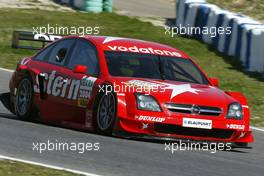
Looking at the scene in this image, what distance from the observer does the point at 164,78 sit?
11180 millimetres

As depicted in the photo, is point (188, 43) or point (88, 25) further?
point (88, 25)

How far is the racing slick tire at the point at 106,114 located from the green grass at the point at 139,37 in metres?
4.81

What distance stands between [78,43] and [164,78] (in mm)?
1406

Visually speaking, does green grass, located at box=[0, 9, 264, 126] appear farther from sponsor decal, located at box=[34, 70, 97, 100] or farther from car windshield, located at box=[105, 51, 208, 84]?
sponsor decal, located at box=[34, 70, 97, 100]

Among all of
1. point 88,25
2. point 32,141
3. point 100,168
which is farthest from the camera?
point 88,25

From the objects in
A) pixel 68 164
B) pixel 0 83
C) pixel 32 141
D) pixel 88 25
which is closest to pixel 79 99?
pixel 32 141

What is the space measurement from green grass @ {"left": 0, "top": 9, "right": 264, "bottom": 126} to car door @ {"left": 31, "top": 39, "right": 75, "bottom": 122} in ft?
13.5

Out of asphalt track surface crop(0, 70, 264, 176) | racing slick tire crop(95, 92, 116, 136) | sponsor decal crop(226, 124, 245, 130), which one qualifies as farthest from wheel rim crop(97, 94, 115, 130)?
sponsor decal crop(226, 124, 245, 130)

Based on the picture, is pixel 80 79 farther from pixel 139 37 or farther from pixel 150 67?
pixel 139 37

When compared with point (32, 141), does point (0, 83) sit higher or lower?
lower

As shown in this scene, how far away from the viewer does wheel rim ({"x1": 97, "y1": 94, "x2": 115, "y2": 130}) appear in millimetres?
10445

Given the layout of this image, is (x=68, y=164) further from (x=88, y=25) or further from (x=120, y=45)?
(x=88, y=25)

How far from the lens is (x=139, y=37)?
24.4 meters

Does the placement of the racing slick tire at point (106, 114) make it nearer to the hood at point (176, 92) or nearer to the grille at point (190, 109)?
the hood at point (176, 92)
